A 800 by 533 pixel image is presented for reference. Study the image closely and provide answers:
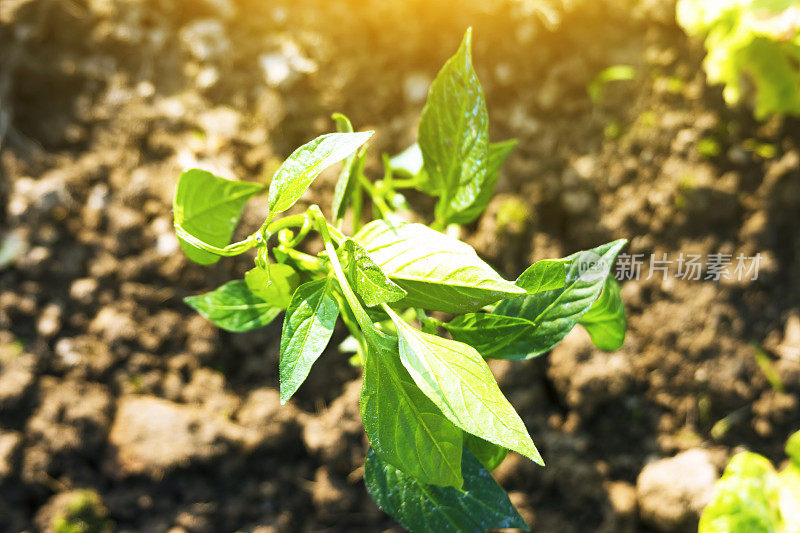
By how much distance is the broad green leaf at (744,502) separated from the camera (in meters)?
1.24

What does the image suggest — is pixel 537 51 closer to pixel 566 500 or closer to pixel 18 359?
pixel 566 500

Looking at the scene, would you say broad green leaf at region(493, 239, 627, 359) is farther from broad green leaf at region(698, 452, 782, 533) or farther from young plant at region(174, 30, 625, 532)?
broad green leaf at region(698, 452, 782, 533)

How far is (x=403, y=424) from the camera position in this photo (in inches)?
28.5

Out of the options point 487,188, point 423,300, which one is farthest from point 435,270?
point 487,188

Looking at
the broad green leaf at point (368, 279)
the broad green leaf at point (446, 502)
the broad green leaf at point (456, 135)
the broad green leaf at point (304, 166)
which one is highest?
the broad green leaf at point (456, 135)

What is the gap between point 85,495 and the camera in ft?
4.55

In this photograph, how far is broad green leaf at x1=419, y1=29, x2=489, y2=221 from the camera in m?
0.89

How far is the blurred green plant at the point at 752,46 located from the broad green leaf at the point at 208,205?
1283 millimetres

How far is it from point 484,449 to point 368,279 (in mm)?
391

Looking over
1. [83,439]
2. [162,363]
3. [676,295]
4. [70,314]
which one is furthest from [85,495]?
[676,295]

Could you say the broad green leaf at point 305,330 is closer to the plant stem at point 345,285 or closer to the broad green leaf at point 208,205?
the plant stem at point 345,285

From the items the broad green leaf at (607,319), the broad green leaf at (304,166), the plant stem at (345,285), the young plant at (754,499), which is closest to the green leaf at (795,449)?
the young plant at (754,499)

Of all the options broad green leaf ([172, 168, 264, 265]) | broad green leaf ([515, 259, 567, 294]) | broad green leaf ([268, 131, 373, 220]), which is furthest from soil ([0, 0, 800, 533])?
broad green leaf ([268, 131, 373, 220])

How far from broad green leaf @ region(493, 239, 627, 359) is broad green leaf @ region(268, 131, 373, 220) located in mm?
361
